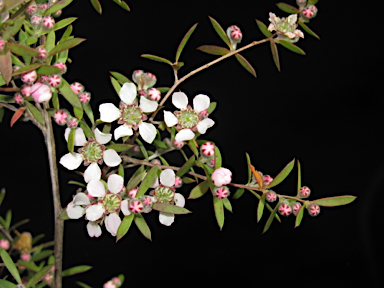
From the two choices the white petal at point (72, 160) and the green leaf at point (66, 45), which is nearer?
the green leaf at point (66, 45)

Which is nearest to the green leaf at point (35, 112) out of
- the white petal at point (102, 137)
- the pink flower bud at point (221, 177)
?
the white petal at point (102, 137)

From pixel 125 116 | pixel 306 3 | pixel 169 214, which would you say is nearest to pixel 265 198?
pixel 169 214

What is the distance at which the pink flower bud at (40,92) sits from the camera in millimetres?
739

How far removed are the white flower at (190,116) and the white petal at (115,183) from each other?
5.2 inches

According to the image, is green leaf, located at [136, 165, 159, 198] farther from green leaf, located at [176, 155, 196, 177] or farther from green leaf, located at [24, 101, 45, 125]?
green leaf, located at [24, 101, 45, 125]

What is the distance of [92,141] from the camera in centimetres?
83

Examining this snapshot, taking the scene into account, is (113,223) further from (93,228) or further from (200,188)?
(200,188)

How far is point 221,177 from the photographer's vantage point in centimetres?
76

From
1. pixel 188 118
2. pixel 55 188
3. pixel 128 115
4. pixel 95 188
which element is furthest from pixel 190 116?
pixel 55 188

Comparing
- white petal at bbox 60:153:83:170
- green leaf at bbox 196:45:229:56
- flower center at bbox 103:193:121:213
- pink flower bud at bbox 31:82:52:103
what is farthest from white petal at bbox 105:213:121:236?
green leaf at bbox 196:45:229:56

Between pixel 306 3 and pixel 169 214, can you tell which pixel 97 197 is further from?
pixel 306 3

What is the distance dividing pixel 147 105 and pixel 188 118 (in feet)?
0.27

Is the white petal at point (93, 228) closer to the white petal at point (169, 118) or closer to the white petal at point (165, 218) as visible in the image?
the white petal at point (165, 218)

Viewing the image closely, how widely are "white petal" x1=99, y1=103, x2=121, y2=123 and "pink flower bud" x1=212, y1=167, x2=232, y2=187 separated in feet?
0.70
